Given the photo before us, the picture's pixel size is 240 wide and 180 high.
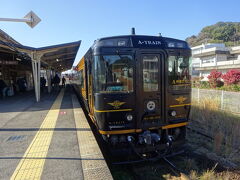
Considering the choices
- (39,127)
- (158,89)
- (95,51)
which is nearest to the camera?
(95,51)

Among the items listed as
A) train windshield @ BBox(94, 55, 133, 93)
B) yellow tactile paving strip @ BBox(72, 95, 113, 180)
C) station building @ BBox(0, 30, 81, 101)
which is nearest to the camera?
yellow tactile paving strip @ BBox(72, 95, 113, 180)

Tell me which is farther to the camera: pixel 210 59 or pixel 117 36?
pixel 210 59

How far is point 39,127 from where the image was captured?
18.7ft

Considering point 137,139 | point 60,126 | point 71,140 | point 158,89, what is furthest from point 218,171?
point 60,126

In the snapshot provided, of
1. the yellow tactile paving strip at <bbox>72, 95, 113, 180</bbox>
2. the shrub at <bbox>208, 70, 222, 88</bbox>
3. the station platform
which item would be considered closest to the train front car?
the yellow tactile paving strip at <bbox>72, 95, 113, 180</bbox>

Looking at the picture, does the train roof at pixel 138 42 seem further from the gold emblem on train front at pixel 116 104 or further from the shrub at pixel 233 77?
the shrub at pixel 233 77

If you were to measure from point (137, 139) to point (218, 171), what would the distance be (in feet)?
6.31

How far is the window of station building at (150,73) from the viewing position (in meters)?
3.99

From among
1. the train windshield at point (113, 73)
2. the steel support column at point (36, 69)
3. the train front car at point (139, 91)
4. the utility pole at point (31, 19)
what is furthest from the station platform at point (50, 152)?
the steel support column at point (36, 69)

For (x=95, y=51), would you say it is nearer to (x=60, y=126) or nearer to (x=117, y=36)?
(x=117, y=36)

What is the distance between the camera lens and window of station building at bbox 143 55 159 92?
157 inches

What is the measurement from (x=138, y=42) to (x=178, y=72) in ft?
4.08

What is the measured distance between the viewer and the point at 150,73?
4035 mm

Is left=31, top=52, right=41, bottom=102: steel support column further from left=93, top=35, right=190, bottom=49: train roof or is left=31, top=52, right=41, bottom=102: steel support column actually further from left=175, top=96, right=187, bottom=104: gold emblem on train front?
left=175, top=96, right=187, bottom=104: gold emblem on train front
